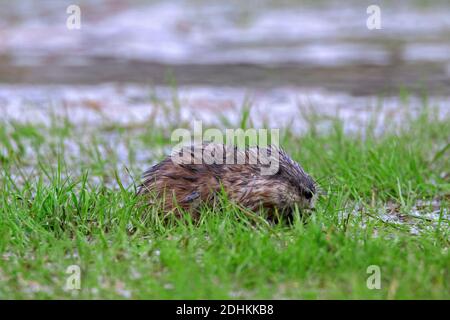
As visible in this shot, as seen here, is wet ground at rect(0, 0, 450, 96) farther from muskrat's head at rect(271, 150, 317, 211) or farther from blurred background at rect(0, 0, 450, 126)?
muskrat's head at rect(271, 150, 317, 211)

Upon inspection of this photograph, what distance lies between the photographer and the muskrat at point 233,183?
521 centimetres

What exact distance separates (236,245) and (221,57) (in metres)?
9.99

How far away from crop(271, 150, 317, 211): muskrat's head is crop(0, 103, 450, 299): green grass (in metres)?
0.11

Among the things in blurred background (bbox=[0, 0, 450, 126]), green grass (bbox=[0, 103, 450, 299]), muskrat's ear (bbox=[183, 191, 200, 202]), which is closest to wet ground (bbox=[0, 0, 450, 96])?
blurred background (bbox=[0, 0, 450, 126])

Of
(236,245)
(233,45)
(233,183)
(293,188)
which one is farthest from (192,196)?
(233,45)

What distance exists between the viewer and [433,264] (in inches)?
170

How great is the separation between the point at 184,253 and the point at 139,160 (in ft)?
9.96

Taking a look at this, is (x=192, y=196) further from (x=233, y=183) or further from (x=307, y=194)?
(x=307, y=194)

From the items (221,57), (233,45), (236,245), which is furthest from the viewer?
(233,45)

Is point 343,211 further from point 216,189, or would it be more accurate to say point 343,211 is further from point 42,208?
point 42,208

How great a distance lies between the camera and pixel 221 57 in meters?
14.4

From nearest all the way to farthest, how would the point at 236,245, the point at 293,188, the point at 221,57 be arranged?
the point at 236,245 < the point at 293,188 < the point at 221,57

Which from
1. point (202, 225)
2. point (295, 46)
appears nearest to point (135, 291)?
point (202, 225)

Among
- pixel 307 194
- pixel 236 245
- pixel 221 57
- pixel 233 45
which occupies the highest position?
pixel 233 45
